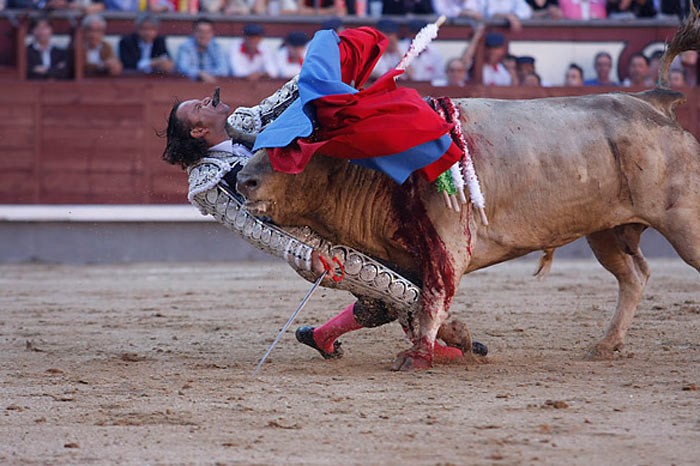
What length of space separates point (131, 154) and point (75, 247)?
0.82 metres

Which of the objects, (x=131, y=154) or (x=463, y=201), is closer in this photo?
(x=463, y=201)

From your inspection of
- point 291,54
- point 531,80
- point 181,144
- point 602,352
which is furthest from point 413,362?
point 531,80

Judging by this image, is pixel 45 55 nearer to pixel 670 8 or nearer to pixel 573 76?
pixel 573 76

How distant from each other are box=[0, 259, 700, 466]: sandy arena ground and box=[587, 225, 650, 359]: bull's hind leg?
0.09 metres

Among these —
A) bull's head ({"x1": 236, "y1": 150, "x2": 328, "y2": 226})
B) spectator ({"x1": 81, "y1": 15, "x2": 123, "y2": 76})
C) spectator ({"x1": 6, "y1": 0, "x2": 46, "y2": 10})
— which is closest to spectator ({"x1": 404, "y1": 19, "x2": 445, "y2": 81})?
spectator ({"x1": 81, "y1": 15, "x2": 123, "y2": 76})

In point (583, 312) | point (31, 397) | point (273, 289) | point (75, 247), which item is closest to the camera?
point (31, 397)

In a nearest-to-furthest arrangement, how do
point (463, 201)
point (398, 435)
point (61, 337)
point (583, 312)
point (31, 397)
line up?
point (398, 435), point (31, 397), point (463, 201), point (61, 337), point (583, 312)

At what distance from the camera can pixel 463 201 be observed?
3.75 m

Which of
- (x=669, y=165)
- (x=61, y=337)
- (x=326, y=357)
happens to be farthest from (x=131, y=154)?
(x=669, y=165)

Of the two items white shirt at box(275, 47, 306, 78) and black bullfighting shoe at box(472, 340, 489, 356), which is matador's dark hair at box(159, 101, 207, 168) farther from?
white shirt at box(275, 47, 306, 78)

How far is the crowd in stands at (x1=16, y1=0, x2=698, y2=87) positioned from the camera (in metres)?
8.57

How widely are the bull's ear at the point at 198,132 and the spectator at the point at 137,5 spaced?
511 cm

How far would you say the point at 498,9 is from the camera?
923cm

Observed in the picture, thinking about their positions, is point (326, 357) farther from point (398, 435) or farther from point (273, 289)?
point (273, 289)
